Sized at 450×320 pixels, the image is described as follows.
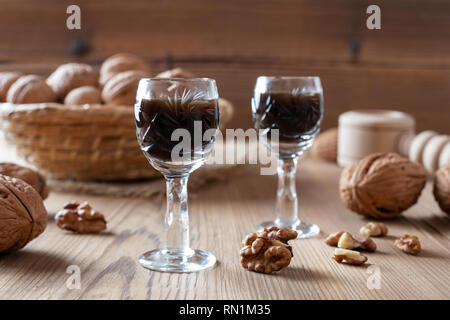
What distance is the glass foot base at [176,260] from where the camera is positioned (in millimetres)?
793

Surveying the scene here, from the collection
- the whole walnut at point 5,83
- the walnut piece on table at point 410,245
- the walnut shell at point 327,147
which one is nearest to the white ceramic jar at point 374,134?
the walnut shell at point 327,147

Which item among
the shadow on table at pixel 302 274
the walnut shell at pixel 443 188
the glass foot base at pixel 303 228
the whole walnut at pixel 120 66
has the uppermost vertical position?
the whole walnut at pixel 120 66

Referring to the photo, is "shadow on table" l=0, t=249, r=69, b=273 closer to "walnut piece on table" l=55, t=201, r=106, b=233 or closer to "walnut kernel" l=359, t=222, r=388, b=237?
"walnut piece on table" l=55, t=201, r=106, b=233

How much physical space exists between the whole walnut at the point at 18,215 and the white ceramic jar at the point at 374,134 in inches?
38.4

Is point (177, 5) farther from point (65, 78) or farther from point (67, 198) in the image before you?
point (67, 198)

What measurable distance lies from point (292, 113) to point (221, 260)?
0.32 metres

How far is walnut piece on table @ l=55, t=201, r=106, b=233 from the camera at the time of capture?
98 cm

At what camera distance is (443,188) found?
107 cm

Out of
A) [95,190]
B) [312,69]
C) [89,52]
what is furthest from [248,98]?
[95,190]

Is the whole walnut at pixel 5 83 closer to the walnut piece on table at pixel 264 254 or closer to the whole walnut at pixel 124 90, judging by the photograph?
the whole walnut at pixel 124 90

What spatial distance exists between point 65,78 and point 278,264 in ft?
2.97

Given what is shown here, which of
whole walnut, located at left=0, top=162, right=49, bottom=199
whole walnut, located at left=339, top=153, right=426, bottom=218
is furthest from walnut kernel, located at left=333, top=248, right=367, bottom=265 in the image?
whole walnut, located at left=0, top=162, right=49, bottom=199

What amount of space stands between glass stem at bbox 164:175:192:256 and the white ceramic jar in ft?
2.77

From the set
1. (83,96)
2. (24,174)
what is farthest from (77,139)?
(24,174)
